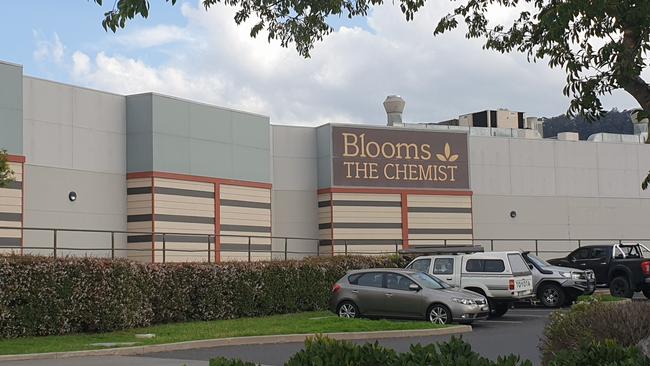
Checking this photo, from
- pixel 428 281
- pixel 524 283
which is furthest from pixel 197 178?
pixel 524 283

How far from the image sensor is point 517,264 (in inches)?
1092

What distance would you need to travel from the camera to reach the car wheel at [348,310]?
24969 millimetres

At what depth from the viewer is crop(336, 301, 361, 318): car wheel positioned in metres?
25.0

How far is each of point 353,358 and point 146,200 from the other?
82.3 feet

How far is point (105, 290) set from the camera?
2380 centimetres

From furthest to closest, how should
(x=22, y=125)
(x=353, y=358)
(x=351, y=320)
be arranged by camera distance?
(x=22, y=125)
(x=351, y=320)
(x=353, y=358)

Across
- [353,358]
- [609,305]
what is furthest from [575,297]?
[353,358]

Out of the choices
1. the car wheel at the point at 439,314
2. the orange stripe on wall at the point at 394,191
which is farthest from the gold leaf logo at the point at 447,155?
the car wheel at the point at 439,314

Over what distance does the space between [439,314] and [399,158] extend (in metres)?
17.2

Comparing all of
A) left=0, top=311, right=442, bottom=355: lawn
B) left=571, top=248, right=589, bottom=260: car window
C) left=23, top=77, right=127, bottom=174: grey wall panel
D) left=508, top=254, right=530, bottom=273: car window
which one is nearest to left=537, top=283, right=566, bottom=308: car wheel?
left=508, top=254, right=530, bottom=273: car window

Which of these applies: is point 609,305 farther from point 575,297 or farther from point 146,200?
point 146,200

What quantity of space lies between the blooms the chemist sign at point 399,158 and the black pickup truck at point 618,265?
29.5 feet

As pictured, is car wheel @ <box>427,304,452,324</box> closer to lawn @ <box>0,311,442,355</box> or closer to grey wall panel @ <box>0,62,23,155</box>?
lawn @ <box>0,311,442,355</box>

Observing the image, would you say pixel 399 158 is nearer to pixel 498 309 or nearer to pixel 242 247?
pixel 242 247
